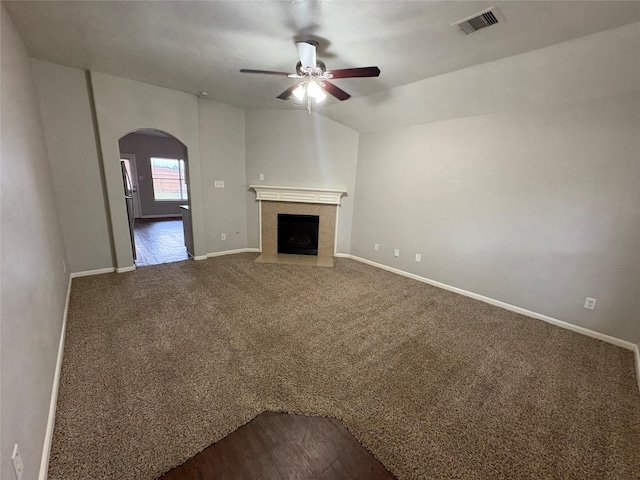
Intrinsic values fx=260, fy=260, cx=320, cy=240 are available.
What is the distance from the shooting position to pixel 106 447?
1.39m

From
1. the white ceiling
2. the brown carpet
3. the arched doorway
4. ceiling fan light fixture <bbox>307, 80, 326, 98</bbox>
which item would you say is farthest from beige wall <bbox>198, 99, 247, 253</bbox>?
ceiling fan light fixture <bbox>307, 80, 326, 98</bbox>

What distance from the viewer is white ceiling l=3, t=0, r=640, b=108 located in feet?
5.92

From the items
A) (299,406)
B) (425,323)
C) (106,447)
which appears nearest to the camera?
(106,447)

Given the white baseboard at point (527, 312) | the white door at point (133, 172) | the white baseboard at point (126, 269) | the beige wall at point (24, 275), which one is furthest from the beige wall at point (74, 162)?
the white door at point (133, 172)

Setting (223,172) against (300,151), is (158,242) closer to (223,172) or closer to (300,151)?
(223,172)

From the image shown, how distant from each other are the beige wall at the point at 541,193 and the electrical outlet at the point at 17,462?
407 centimetres

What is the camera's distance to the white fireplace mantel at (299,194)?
15.4 ft

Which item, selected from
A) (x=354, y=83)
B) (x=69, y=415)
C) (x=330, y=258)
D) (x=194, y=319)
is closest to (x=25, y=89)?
(x=194, y=319)

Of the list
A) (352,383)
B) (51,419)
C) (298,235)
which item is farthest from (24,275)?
(298,235)

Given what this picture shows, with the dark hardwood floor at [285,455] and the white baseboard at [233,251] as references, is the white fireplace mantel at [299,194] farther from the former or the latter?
the dark hardwood floor at [285,455]

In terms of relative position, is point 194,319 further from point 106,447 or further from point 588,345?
point 588,345

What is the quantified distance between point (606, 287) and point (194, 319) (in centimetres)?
416

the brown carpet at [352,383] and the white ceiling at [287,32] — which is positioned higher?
the white ceiling at [287,32]

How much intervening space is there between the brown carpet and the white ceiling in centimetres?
261
